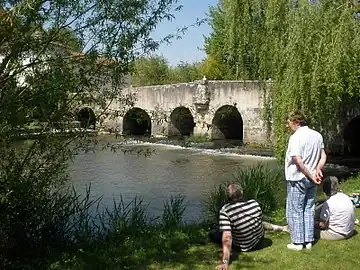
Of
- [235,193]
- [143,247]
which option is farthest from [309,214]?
[143,247]

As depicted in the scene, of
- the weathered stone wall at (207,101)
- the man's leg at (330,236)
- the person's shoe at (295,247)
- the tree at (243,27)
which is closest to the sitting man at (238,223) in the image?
the person's shoe at (295,247)

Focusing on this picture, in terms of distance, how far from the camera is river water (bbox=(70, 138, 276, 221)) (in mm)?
12859

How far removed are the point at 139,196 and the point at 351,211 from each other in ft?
24.0

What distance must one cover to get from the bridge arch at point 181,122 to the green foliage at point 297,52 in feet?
61.9

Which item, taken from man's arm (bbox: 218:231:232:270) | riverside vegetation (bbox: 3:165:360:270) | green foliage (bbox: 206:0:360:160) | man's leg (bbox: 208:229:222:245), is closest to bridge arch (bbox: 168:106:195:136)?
green foliage (bbox: 206:0:360:160)

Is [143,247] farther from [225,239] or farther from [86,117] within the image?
[86,117]

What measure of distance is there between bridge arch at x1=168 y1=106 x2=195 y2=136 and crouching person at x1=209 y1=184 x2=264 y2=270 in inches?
1020

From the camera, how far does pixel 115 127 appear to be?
7.55 metres

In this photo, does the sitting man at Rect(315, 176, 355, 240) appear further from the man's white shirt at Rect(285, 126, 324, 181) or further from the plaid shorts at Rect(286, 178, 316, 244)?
the man's white shirt at Rect(285, 126, 324, 181)

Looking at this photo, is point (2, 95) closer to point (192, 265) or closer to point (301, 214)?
point (192, 265)

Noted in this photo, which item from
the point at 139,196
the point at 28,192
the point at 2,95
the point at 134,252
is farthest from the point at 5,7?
the point at 139,196

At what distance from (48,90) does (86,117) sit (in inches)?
40.4

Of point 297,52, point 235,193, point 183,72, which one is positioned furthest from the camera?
point 183,72

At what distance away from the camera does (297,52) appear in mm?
10977
